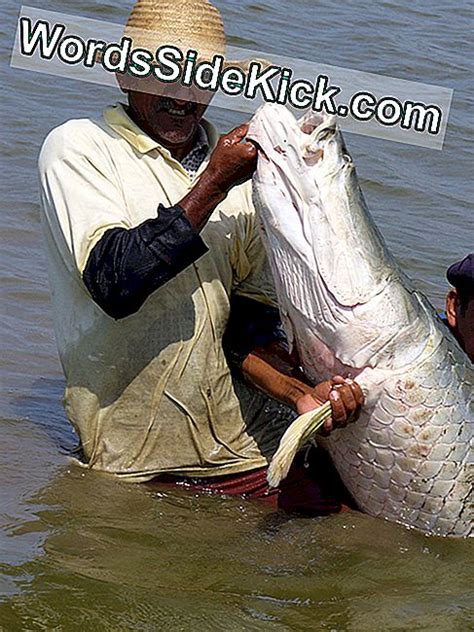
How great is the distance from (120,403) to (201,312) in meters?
0.40

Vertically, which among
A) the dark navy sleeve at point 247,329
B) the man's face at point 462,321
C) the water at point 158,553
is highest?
the man's face at point 462,321

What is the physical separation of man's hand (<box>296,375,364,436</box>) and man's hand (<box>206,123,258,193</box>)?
0.65 metres

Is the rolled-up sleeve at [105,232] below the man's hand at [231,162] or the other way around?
below

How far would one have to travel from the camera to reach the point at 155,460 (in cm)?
449

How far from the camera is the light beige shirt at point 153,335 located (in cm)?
423

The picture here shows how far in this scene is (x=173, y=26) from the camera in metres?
4.23

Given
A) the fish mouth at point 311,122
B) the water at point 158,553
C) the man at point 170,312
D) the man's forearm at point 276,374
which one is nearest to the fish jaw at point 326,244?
the fish mouth at point 311,122

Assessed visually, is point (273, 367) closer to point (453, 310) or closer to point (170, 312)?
point (170, 312)

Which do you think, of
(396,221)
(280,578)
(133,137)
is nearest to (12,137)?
(396,221)

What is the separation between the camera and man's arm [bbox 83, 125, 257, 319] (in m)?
3.92

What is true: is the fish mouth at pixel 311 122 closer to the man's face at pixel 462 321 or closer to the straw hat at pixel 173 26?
the straw hat at pixel 173 26

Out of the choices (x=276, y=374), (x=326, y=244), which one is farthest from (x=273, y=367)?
(x=326, y=244)

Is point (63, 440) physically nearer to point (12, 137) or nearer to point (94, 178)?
point (94, 178)

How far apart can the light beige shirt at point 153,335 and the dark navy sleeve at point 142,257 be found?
0.67 feet
